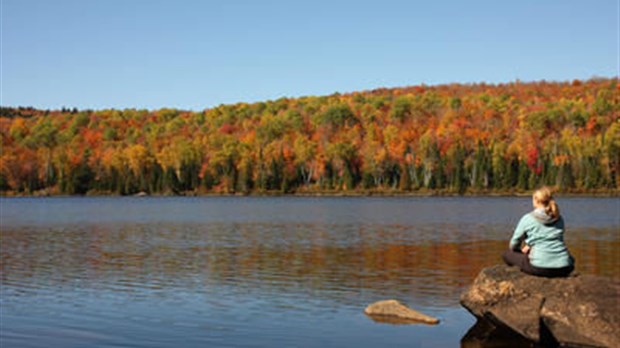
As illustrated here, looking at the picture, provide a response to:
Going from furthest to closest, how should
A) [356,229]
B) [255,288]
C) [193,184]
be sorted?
[193,184] < [356,229] < [255,288]

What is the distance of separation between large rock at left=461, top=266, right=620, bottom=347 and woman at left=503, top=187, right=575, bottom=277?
8.8 inches

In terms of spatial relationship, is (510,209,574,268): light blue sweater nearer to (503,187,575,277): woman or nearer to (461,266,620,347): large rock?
(503,187,575,277): woman

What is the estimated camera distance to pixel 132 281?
2583 centimetres

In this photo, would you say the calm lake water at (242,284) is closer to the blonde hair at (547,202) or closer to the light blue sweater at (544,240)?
the light blue sweater at (544,240)

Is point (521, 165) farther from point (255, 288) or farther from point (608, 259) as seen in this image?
point (255, 288)

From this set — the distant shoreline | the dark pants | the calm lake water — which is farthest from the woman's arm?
the distant shoreline

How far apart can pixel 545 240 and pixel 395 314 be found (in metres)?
4.33

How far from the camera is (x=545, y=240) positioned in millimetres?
15680

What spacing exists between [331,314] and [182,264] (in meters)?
12.8

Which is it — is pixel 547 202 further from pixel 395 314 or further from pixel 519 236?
pixel 395 314

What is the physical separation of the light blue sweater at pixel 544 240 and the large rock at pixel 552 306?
0.36 meters

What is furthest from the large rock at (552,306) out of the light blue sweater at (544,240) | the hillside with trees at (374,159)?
the hillside with trees at (374,159)

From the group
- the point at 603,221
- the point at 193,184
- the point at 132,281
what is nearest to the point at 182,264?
the point at 132,281

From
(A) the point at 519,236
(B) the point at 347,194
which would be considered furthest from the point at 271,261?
(B) the point at 347,194
